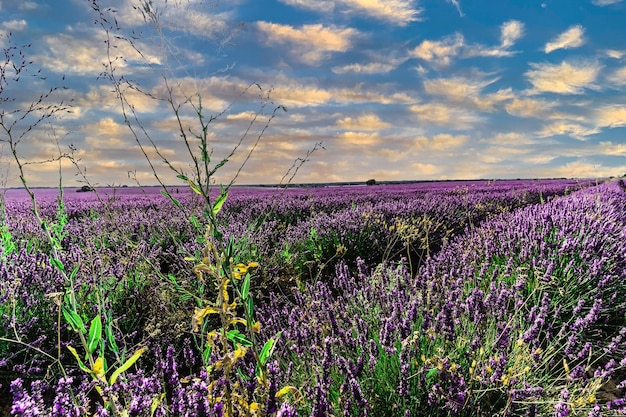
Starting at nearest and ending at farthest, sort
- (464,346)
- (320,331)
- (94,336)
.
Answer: (94,336)
(464,346)
(320,331)

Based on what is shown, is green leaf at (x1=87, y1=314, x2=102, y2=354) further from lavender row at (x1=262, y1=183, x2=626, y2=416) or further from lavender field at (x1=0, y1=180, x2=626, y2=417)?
lavender row at (x1=262, y1=183, x2=626, y2=416)

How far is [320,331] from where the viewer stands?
2418 mm

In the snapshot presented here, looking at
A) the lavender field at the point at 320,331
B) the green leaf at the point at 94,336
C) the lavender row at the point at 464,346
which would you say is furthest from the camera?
the lavender row at the point at 464,346

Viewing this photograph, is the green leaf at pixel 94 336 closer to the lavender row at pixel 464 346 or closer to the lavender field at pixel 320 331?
the lavender field at pixel 320 331

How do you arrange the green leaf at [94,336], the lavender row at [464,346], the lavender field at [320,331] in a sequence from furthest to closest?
the lavender row at [464,346]
the lavender field at [320,331]
the green leaf at [94,336]

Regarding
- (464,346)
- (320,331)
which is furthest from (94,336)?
(464,346)

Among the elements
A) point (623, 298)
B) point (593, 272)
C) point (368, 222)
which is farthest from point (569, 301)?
point (368, 222)

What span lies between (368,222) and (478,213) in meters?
3.58

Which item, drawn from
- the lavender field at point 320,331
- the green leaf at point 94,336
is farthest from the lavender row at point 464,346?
the green leaf at point 94,336

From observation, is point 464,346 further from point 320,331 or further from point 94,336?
point 94,336

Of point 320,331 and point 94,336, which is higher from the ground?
point 94,336

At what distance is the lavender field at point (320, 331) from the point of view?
54.6 inches

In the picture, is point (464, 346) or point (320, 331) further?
point (320, 331)

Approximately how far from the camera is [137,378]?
1946 millimetres
